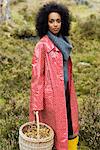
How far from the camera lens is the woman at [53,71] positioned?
4.29 meters

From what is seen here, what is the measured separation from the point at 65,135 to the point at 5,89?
3821 mm

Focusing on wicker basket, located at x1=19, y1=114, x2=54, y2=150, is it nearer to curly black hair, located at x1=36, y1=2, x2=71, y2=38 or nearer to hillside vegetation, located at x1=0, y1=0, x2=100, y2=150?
curly black hair, located at x1=36, y1=2, x2=71, y2=38

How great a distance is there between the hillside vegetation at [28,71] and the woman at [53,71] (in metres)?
1.19

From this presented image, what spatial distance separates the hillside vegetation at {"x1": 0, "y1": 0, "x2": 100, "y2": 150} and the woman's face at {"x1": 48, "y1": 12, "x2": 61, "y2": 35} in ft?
5.80

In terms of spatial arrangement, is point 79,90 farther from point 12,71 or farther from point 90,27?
point 90,27

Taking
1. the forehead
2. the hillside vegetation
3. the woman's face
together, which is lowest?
the hillside vegetation

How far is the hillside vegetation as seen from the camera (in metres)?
5.86

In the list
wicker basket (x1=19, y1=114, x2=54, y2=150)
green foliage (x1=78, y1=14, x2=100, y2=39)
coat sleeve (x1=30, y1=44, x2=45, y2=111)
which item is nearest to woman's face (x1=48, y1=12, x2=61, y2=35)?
coat sleeve (x1=30, y1=44, x2=45, y2=111)

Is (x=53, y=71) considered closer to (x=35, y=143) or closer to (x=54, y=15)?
(x=54, y=15)

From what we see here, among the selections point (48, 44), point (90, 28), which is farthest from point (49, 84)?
point (90, 28)

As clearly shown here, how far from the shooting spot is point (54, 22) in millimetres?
4355

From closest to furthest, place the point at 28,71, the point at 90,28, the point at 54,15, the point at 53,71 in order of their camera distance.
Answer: the point at 53,71 → the point at 54,15 → the point at 28,71 → the point at 90,28

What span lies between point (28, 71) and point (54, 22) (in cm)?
503

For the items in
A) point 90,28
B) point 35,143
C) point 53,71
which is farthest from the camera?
point 90,28
